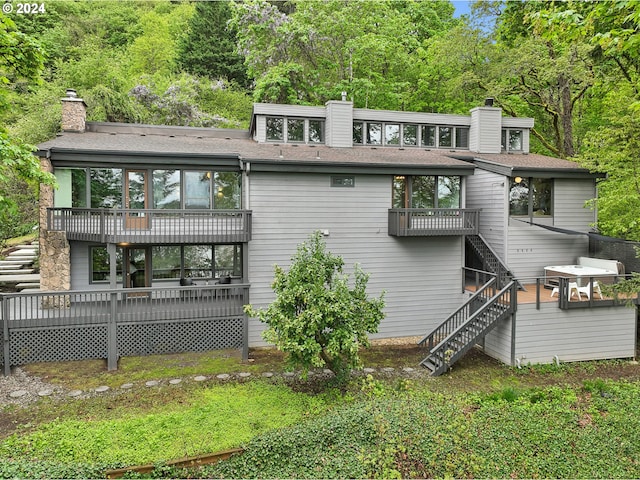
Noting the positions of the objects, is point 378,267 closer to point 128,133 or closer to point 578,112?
point 128,133

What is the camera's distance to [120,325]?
34.6 ft

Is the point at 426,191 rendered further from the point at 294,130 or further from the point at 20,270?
the point at 20,270

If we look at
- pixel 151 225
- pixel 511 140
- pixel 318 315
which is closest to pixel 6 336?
pixel 151 225

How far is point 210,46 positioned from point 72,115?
1906 centimetres

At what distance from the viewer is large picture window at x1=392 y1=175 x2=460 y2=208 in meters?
13.6

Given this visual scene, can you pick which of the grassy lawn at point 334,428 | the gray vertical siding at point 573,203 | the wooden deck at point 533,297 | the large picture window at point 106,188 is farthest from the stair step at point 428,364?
the large picture window at point 106,188

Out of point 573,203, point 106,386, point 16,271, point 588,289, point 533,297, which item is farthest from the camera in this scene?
point 16,271

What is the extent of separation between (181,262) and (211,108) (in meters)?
17.5

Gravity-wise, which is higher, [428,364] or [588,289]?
[588,289]

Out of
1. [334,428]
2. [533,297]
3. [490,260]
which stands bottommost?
[334,428]

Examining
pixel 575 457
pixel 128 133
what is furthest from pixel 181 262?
pixel 575 457

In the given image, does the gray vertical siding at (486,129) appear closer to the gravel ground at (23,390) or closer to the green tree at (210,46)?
the gravel ground at (23,390)

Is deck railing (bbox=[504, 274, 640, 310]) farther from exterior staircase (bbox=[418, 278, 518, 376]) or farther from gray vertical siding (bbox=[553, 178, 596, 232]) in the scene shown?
gray vertical siding (bbox=[553, 178, 596, 232])

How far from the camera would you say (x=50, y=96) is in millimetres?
19656
